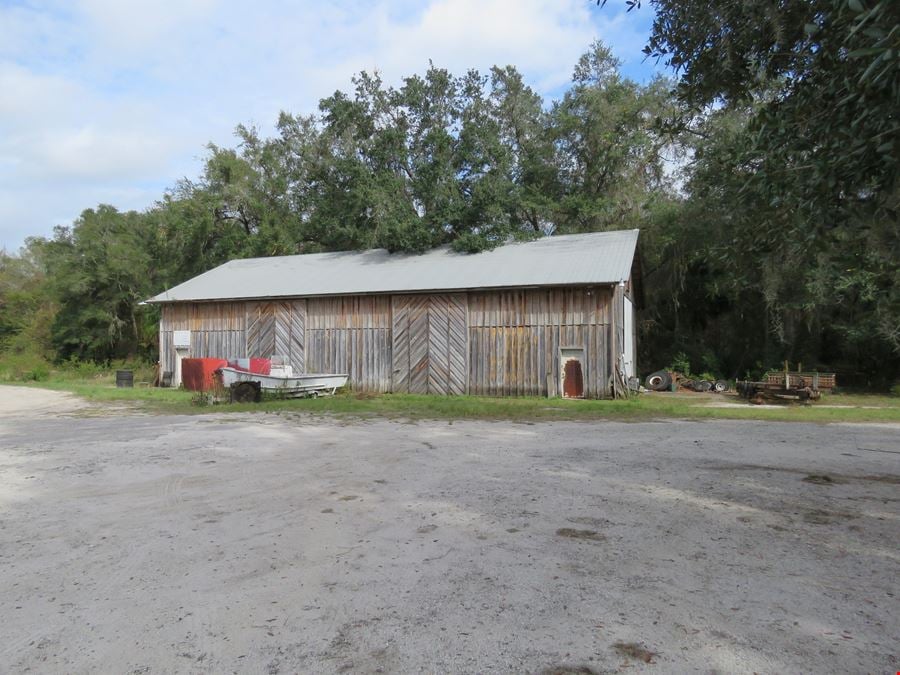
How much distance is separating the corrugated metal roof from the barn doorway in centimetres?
234

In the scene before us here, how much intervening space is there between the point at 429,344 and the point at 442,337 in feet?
1.89

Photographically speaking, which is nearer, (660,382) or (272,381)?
(272,381)

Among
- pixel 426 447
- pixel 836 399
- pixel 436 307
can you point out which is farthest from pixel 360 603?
pixel 836 399

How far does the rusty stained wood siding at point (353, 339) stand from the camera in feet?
71.8

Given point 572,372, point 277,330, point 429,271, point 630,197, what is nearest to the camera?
point 572,372

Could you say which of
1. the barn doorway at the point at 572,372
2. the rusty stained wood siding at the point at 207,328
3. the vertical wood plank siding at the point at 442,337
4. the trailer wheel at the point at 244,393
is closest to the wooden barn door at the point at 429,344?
the vertical wood plank siding at the point at 442,337

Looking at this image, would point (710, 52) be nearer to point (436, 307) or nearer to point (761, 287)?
point (436, 307)

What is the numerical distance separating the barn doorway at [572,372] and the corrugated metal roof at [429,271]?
2.34 meters

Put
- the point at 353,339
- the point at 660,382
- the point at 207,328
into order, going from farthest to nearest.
→ 1. the point at 207,328
2. the point at 660,382
3. the point at 353,339

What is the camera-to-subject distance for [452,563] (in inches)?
167

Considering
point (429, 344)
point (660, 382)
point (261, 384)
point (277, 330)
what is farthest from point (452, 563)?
point (277, 330)

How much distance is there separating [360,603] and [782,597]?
2591mm

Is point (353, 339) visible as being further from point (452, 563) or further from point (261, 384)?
point (452, 563)

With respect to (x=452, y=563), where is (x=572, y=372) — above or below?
above
